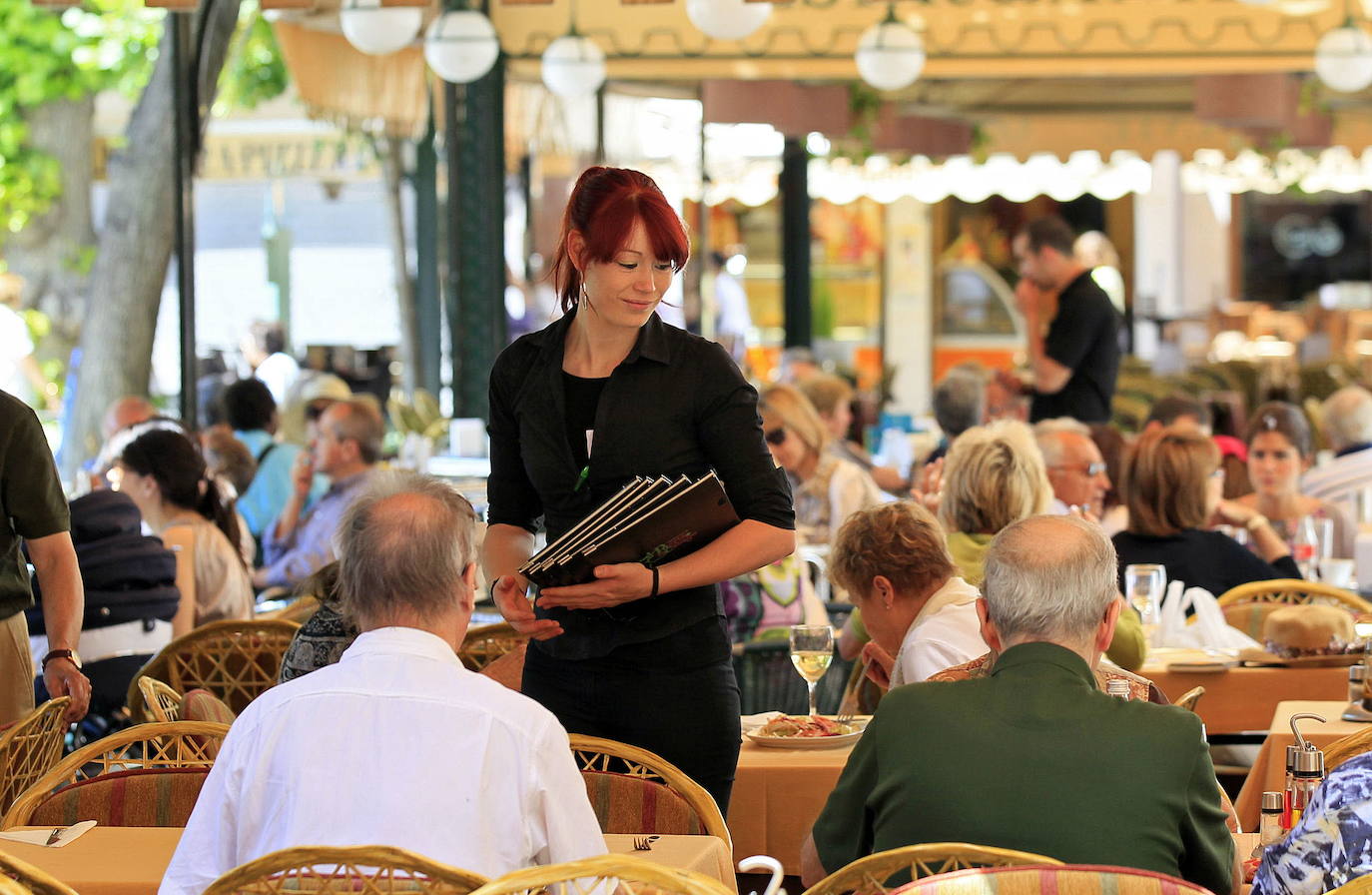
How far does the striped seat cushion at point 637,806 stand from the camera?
2844 millimetres

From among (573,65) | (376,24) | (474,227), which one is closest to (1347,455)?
(573,65)

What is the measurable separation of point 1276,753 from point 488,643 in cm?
174

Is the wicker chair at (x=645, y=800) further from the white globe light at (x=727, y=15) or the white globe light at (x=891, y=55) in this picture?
the white globe light at (x=891, y=55)

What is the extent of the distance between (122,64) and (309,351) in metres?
4.41

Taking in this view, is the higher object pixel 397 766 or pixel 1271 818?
pixel 397 766

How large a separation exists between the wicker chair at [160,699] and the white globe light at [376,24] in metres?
4.12

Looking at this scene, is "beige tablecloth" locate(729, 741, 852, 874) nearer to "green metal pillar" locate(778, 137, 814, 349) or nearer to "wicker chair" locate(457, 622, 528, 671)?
"wicker chair" locate(457, 622, 528, 671)

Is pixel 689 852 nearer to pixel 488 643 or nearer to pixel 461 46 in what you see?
pixel 488 643

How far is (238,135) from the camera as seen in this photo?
53.1ft

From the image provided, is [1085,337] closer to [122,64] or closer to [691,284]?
[691,284]

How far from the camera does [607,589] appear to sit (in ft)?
9.82

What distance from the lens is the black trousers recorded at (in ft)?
10.2

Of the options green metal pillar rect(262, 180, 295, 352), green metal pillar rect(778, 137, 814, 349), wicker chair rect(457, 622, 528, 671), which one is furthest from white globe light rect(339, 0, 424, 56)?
green metal pillar rect(262, 180, 295, 352)

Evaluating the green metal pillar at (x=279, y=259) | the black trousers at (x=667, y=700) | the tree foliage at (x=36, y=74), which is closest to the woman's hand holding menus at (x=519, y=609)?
the black trousers at (x=667, y=700)
